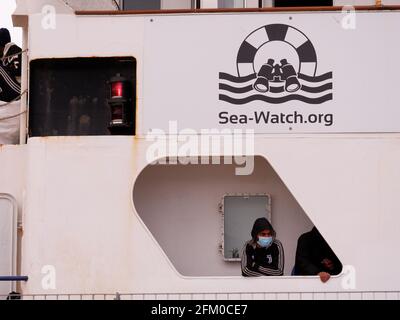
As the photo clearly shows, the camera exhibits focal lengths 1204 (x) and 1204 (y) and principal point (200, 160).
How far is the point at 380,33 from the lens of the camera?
8945 millimetres

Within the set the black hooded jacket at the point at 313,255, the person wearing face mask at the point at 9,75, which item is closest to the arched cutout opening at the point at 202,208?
the black hooded jacket at the point at 313,255

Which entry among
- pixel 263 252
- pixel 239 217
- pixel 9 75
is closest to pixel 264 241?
pixel 263 252

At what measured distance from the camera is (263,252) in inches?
348

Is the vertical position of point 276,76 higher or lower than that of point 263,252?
higher

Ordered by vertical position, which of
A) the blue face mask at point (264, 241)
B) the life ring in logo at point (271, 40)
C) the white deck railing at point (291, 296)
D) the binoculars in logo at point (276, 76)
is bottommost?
the white deck railing at point (291, 296)

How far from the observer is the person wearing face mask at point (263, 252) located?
8.80 meters

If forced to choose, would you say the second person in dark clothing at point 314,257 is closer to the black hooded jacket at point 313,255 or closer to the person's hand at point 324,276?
the black hooded jacket at point 313,255

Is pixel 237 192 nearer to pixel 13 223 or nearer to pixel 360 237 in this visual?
pixel 360 237

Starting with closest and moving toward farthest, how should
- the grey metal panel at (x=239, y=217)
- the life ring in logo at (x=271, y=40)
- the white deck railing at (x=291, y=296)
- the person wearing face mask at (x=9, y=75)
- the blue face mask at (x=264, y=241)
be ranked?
the white deck railing at (x=291, y=296) → the blue face mask at (x=264, y=241) → the life ring in logo at (x=271, y=40) → the grey metal panel at (x=239, y=217) → the person wearing face mask at (x=9, y=75)

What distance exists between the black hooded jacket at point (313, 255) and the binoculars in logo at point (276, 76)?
43.2 inches

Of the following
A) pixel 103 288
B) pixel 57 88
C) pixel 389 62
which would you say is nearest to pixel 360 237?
pixel 389 62

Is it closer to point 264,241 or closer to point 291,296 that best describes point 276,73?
point 264,241

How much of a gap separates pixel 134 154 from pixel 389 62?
2.00 metres

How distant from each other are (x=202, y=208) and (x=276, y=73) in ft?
4.33
